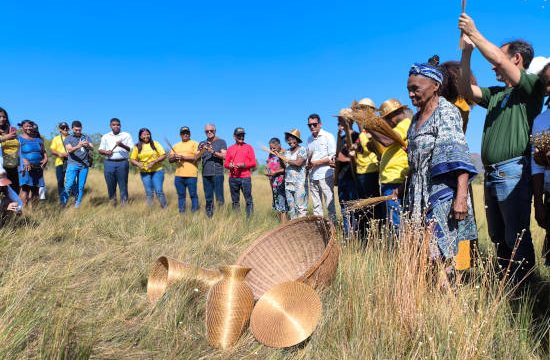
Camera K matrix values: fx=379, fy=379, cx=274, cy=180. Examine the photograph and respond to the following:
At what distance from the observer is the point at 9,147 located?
6176 millimetres

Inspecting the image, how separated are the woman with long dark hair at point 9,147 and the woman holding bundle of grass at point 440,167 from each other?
19.2 ft

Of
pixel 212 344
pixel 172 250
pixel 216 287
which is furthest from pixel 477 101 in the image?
pixel 172 250

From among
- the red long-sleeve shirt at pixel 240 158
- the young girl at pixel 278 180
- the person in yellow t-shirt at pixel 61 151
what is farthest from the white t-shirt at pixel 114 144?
the young girl at pixel 278 180

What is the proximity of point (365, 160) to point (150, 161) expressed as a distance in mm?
4266

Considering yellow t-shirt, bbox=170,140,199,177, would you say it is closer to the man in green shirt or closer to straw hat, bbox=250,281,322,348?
straw hat, bbox=250,281,322,348

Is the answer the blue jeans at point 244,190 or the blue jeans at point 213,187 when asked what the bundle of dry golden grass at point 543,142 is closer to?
the blue jeans at point 244,190

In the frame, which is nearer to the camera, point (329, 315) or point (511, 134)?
point (329, 315)

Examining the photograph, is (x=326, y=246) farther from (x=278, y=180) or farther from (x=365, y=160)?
(x=278, y=180)

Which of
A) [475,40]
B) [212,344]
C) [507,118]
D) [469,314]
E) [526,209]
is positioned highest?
[475,40]

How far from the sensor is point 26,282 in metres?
2.74

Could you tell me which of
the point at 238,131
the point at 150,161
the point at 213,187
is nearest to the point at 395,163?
the point at 238,131

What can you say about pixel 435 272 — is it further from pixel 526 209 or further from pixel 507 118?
pixel 507 118

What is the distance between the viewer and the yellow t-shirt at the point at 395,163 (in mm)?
3406

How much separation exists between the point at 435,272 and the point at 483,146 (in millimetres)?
1055
